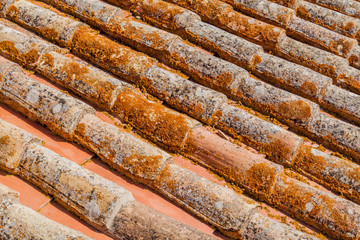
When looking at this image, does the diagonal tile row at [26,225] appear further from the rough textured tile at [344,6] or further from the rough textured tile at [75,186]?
the rough textured tile at [344,6]

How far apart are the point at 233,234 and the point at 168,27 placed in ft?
11.3

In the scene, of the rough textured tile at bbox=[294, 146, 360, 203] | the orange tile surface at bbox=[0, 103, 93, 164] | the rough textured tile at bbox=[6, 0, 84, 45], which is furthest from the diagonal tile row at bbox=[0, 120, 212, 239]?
the rough textured tile at bbox=[6, 0, 84, 45]

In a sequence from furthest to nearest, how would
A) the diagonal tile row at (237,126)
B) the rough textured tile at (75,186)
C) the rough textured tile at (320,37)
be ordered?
the rough textured tile at (320,37) < the diagonal tile row at (237,126) < the rough textured tile at (75,186)

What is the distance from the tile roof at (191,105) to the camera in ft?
11.4

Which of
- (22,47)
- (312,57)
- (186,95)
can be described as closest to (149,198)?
(186,95)

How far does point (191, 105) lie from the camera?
→ 444cm

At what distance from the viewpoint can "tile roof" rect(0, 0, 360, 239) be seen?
3.47 m

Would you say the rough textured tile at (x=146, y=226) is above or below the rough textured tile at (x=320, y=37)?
below

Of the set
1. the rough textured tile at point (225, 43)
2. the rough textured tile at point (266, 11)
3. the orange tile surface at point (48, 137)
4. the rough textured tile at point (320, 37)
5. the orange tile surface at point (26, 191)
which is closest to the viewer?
the orange tile surface at point (26, 191)

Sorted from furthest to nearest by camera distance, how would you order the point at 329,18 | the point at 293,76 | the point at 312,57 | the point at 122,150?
the point at 329,18 < the point at 312,57 < the point at 293,76 < the point at 122,150

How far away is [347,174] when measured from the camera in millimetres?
3973

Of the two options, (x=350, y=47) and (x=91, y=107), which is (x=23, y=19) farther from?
(x=350, y=47)

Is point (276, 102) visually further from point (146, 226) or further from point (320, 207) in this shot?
point (146, 226)

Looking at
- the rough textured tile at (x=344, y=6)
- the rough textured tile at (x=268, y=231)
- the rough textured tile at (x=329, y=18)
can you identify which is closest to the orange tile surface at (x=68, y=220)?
the rough textured tile at (x=268, y=231)
